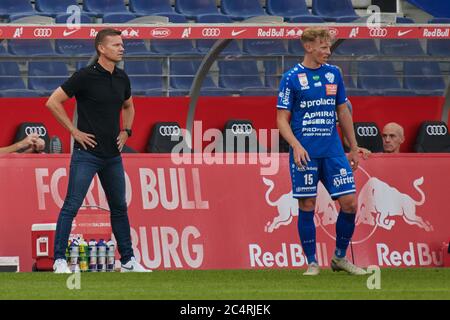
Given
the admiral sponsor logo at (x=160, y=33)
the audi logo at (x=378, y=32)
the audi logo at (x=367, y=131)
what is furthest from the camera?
the audi logo at (x=367, y=131)

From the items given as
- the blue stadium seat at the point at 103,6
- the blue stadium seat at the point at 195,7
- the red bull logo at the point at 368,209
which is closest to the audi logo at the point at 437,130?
the red bull logo at the point at 368,209

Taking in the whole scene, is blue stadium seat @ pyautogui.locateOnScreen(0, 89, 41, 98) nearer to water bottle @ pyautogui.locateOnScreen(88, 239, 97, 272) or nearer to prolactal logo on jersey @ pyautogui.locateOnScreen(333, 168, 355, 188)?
water bottle @ pyautogui.locateOnScreen(88, 239, 97, 272)

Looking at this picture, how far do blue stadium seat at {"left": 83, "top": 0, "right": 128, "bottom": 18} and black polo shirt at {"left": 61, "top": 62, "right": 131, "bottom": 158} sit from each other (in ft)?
24.3

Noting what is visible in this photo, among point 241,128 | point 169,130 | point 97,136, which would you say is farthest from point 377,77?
point 97,136

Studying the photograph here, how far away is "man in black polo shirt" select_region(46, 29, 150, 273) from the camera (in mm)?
11680

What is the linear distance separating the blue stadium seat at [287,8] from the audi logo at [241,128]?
4216 mm

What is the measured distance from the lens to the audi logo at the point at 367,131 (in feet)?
55.4

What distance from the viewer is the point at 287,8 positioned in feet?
68.0

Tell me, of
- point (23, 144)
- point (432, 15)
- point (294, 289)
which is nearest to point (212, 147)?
point (23, 144)

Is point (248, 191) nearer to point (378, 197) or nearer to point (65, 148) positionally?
point (378, 197)

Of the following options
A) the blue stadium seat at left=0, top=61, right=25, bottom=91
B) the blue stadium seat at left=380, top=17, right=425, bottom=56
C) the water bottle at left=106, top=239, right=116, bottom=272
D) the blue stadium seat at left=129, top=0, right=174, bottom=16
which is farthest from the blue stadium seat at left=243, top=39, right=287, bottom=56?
the water bottle at left=106, top=239, right=116, bottom=272

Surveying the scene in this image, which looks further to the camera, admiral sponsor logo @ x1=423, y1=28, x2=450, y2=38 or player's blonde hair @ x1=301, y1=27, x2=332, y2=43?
admiral sponsor logo @ x1=423, y1=28, x2=450, y2=38

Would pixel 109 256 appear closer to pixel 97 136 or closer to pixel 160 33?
pixel 97 136

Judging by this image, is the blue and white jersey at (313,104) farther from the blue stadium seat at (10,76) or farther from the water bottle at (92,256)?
the blue stadium seat at (10,76)
